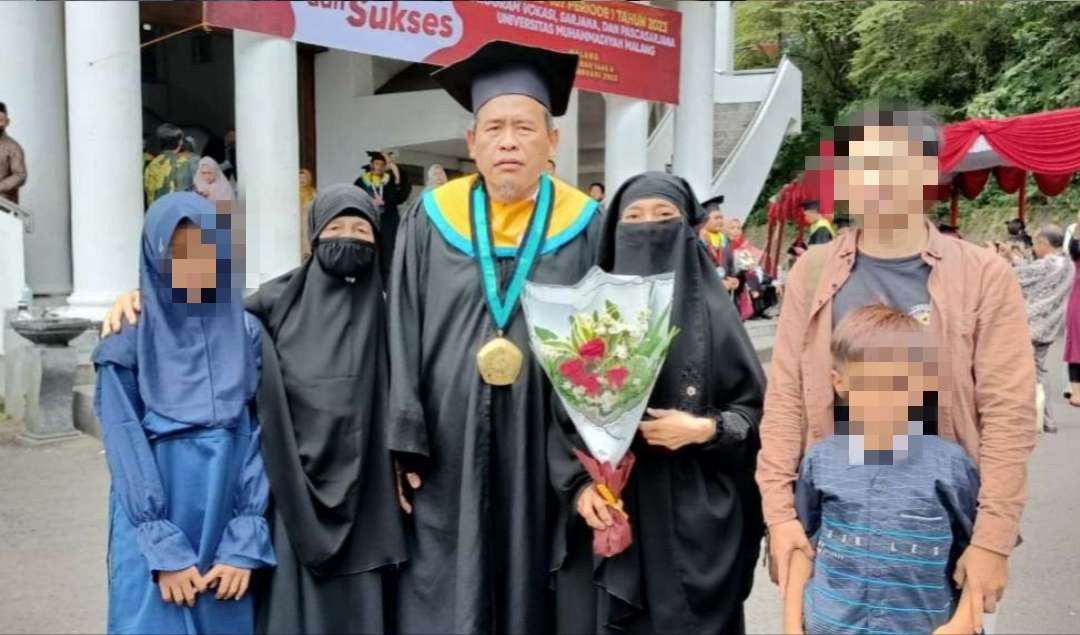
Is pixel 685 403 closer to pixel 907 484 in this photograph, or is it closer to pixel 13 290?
pixel 907 484

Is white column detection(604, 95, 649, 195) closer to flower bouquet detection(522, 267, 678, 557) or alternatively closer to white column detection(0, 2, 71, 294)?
white column detection(0, 2, 71, 294)

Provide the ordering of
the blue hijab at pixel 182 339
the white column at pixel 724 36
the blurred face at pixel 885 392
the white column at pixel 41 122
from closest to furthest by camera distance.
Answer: the blurred face at pixel 885 392 < the blue hijab at pixel 182 339 < the white column at pixel 41 122 < the white column at pixel 724 36

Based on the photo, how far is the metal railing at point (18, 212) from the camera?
782 centimetres

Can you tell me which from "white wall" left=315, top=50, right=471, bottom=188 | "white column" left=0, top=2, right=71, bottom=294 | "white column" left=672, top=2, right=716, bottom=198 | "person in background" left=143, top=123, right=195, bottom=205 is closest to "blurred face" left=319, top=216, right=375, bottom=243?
"person in background" left=143, top=123, right=195, bottom=205

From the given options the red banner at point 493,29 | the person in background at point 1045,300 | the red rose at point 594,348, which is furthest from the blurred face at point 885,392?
the red banner at point 493,29

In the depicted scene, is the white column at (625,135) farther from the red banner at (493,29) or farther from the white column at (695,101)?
the white column at (695,101)

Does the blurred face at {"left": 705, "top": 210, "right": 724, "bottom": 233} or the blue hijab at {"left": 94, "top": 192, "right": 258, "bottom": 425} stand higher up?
the blurred face at {"left": 705, "top": 210, "right": 724, "bottom": 233}

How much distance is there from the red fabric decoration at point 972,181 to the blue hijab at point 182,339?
41.6ft

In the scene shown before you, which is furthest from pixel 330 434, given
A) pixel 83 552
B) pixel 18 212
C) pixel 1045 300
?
pixel 1045 300

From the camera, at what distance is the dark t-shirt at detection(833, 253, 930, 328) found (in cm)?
225

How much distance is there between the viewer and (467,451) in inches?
106

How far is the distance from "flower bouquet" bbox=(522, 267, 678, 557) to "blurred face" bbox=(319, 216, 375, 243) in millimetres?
575

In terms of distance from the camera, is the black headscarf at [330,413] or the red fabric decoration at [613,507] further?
the black headscarf at [330,413]

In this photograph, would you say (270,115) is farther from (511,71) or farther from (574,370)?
(574,370)
